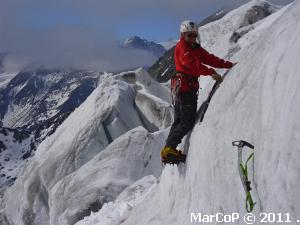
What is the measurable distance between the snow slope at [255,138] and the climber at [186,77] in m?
0.32

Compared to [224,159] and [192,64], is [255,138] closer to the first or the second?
[224,159]

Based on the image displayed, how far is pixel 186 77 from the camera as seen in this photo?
11.2 meters

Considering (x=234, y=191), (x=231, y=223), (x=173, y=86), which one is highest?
(x=173, y=86)

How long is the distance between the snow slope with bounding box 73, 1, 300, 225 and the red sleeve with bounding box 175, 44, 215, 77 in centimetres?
56

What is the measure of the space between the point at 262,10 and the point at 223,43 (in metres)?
13.9

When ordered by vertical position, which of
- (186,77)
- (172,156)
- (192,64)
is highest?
(192,64)

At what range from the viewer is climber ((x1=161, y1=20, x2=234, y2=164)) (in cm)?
1100

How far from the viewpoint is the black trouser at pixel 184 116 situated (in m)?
→ 11.4

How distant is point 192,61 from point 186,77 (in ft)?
1.40

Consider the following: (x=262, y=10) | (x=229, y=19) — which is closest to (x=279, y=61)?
(x=262, y=10)

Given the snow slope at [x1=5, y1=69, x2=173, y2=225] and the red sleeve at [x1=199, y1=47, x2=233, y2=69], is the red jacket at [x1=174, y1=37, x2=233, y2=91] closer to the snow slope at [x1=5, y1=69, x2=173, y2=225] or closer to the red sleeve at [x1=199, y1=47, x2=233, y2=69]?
the red sleeve at [x1=199, y1=47, x2=233, y2=69]

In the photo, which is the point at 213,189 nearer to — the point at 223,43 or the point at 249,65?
the point at 249,65

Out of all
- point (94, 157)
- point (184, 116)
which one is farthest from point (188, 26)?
point (94, 157)

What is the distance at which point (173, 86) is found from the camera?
460 inches
